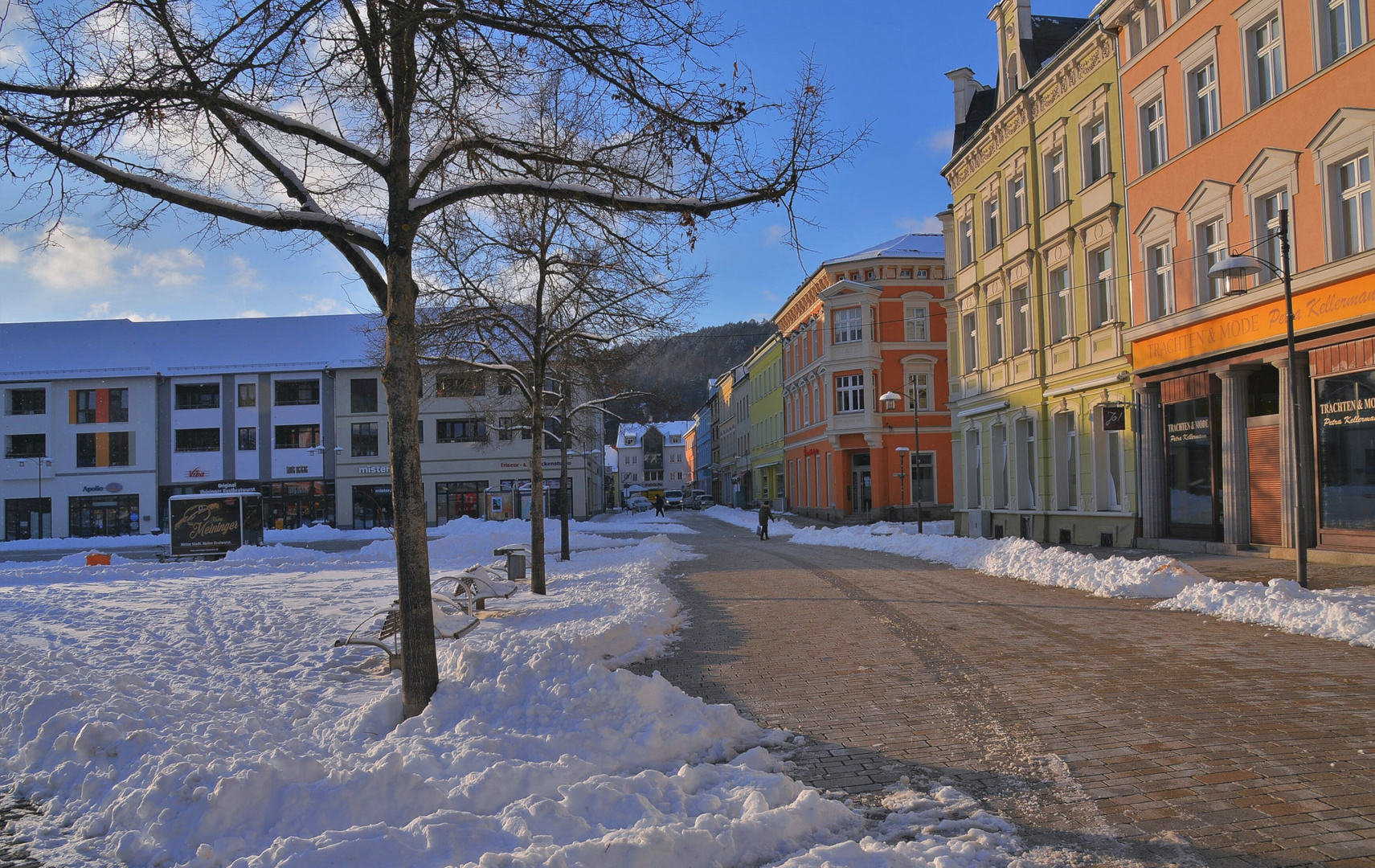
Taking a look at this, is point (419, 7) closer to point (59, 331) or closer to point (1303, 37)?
point (1303, 37)

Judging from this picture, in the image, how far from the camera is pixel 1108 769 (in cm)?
523

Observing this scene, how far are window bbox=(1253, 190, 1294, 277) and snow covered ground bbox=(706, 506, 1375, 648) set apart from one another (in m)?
6.00

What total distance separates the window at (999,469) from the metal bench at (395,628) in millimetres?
Result: 20964

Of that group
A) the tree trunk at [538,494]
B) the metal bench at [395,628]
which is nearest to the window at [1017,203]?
the tree trunk at [538,494]

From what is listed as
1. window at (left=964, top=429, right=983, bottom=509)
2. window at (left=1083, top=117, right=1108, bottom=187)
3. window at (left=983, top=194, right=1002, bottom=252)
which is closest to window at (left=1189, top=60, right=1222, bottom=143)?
window at (left=1083, top=117, right=1108, bottom=187)

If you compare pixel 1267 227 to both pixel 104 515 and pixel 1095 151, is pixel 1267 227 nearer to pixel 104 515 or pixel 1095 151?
pixel 1095 151

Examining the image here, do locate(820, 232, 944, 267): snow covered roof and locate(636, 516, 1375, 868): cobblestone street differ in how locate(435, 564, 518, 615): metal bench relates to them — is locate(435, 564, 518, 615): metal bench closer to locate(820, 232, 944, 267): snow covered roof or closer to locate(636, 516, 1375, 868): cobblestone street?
locate(636, 516, 1375, 868): cobblestone street

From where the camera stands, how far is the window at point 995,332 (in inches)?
1105

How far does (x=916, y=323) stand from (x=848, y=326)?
3.31m

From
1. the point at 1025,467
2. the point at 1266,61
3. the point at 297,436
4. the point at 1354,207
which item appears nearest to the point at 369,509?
the point at 297,436

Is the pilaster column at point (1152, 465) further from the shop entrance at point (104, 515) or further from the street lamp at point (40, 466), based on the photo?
the street lamp at point (40, 466)

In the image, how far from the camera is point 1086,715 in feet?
21.0

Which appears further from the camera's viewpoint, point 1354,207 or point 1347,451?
point 1347,451

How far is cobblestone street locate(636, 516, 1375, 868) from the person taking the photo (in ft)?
14.4
